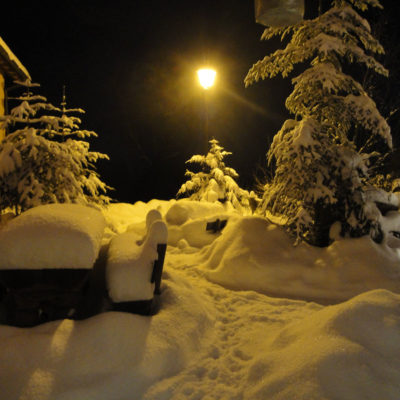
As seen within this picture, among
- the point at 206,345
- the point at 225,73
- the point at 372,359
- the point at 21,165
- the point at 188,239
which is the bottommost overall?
the point at 188,239

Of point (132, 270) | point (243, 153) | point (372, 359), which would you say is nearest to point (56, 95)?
point (243, 153)

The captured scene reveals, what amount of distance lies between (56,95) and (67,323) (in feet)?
43.7

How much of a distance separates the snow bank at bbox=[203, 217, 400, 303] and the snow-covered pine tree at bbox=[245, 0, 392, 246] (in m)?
0.41

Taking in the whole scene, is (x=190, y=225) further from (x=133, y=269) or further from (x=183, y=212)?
(x=133, y=269)

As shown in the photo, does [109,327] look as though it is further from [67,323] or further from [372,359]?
[372,359]

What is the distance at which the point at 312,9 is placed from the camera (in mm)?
10180

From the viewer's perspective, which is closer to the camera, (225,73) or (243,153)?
(225,73)

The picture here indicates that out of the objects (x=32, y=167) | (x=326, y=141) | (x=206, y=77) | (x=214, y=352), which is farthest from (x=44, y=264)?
(x=206, y=77)

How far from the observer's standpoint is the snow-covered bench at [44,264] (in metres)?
2.65

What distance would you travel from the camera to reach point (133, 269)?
3193 mm

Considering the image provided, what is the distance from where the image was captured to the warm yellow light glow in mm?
7582

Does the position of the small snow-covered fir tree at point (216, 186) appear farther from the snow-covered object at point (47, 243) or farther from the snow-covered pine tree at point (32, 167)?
the snow-covered object at point (47, 243)

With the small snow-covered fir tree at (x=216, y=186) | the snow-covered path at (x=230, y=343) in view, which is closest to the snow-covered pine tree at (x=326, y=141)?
the snow-covered path at (x=230, y=343)

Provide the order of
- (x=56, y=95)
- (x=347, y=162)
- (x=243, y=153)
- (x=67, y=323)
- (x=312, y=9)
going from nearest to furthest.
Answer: (x=67, y=323)
(x=347, y=162)
(x=312, y=9)
(x=56, y=95)
(x=243, y=153)
